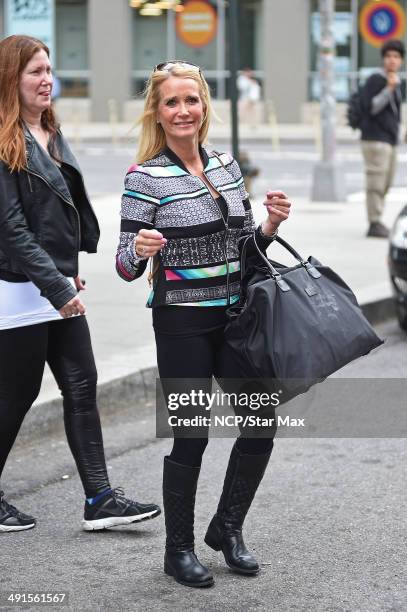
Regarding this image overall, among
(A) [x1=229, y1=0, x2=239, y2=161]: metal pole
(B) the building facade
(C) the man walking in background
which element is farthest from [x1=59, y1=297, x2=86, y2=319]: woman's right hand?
(B) the building facade

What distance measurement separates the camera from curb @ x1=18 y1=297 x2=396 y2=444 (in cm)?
640

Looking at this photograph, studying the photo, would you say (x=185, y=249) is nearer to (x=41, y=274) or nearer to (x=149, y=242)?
(x=149, y=242)

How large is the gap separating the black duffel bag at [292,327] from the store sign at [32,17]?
114 feet

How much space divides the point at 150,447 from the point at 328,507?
Answer: 1.36m

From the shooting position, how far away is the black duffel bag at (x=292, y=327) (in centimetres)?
411

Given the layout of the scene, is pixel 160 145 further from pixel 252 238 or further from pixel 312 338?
pixel 312 338

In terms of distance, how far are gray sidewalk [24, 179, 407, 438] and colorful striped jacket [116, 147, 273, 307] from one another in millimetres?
2338

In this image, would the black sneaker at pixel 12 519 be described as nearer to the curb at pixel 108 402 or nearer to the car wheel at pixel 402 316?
the curb at pixel 108 402

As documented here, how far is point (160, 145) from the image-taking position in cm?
436

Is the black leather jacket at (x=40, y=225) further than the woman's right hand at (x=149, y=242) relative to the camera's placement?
Yes

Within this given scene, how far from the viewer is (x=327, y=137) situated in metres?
17.0

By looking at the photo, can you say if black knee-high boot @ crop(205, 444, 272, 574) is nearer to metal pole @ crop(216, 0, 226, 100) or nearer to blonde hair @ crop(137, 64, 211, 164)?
blonde hair @ crop(137, 64, 211, 164)

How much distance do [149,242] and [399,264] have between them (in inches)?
205

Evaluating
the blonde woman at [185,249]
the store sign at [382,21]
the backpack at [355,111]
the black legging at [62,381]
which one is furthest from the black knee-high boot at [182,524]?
the store sign at [382,21]
